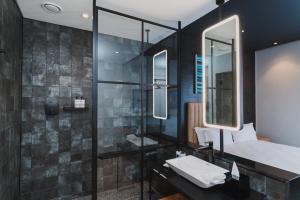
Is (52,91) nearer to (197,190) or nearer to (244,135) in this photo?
(197,190)

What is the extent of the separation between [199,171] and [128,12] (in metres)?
1.95

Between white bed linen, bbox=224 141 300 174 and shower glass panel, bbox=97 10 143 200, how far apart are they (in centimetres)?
138

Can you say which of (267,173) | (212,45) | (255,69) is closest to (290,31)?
(255,69)

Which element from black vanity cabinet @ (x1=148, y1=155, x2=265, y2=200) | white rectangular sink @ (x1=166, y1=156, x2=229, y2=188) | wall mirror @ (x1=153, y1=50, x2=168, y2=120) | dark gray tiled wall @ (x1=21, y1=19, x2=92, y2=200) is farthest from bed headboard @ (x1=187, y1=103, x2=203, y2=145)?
dark gray tiled wall @ (x1=21, y1=19, x2=92, y2=200)

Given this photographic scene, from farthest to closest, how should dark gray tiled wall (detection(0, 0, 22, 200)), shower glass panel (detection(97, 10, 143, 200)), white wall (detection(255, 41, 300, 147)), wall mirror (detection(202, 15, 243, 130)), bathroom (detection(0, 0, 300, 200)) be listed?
1. white wall (detection(255, 41, 300, 147))
2. shower glass panel (detection(97, 10, 143, 200))
3. bathroom (detection(0, 0, 300, 200))
4. wall mirror (detection(202, 15, 243, 130))
5. dark gray tiled wall (detection(0, 0, 22, 200))

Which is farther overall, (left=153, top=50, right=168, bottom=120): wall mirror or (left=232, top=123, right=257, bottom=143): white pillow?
(left=232, top=123, right=257, bottom=143): white pillow

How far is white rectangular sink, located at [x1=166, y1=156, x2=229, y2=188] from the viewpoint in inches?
51.6

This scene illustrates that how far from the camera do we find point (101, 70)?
2.12 metres

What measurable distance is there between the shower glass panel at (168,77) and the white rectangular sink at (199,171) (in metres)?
0.83

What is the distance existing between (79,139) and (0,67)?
1.47 m

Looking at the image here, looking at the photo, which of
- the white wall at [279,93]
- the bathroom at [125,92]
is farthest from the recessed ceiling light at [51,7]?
the white wall at [279,93]

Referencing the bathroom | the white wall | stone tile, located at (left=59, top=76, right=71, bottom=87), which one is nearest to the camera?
the bathroom

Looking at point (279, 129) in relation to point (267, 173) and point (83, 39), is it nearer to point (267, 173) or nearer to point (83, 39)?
point (267, 173)

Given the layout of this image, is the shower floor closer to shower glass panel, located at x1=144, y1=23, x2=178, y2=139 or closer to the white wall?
shower glass panel, located at x1=144, y1=23, x2=178, y2=139
